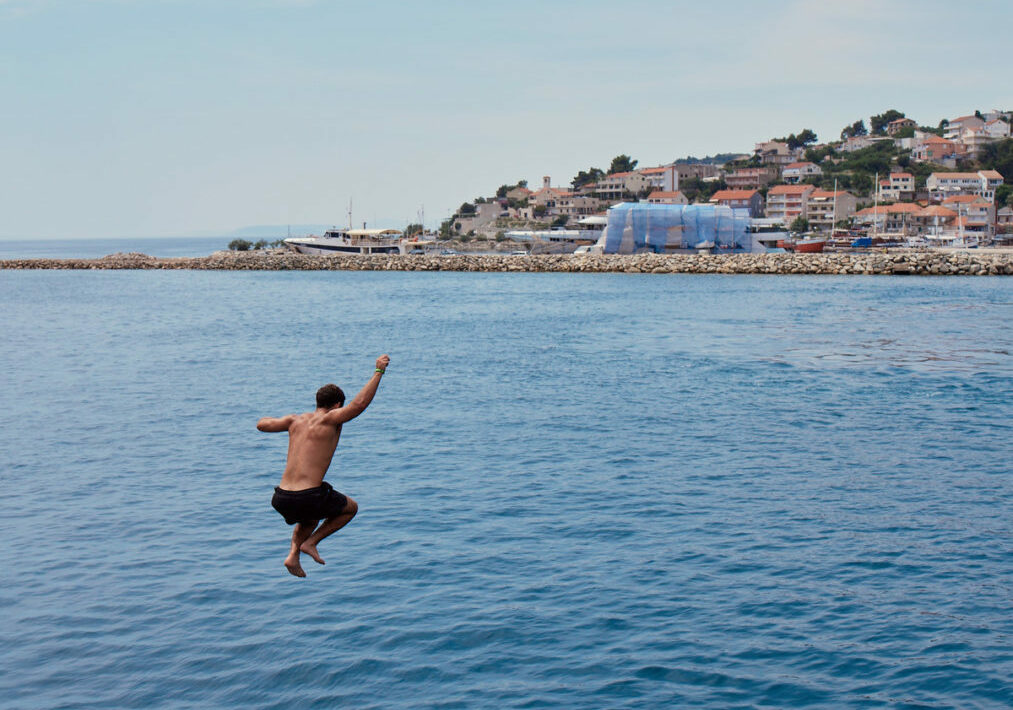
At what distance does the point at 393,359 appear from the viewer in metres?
42.6

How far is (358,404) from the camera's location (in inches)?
338

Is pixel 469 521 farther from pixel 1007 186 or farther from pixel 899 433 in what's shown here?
pixel 1007 186

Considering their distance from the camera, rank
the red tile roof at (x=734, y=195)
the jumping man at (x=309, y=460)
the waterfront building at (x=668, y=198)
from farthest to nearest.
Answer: the red tile roof at (x=734, y=195) < the waterfront building at (x=668, y=198) < the jumping man at (x=309, y=460)

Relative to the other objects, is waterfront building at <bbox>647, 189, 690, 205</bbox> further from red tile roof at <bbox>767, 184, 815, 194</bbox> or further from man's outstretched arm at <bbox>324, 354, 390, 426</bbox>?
man's outstretched arm at <bbox>324, 354, 390, 426</bbox>

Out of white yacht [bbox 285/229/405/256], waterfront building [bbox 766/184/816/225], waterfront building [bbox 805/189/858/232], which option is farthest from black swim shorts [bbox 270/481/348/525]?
waterfront building [bbox 766/184/816/225]

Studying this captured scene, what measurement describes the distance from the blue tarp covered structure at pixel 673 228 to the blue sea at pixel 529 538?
7352 centimetres

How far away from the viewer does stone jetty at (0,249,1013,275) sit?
91062 mm

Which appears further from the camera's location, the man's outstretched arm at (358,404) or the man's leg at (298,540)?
the man's leg at (298,540)

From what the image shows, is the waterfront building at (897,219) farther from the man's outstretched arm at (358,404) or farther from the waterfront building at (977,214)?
the man's outstretched arm at (358,404)

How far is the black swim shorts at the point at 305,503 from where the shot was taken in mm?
9000

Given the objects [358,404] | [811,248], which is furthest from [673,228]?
[358,404]

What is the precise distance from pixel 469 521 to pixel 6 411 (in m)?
18.6

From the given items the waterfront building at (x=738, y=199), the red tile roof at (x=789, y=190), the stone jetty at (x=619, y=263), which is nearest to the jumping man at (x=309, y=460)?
the stone jetty at (x=619, y=263)

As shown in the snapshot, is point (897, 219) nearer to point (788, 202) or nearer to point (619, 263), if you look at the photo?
point (788, 202)
